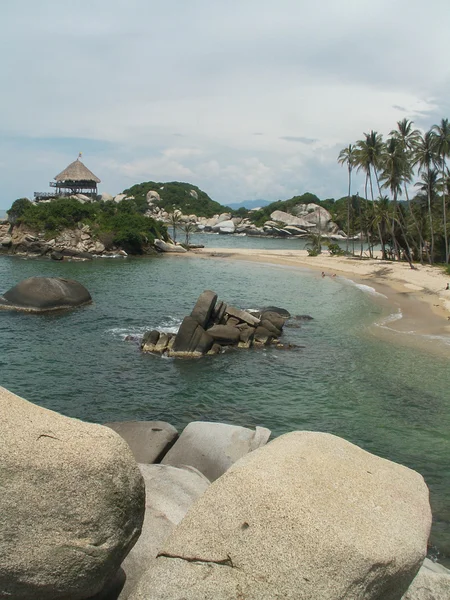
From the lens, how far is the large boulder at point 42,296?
36.5 m

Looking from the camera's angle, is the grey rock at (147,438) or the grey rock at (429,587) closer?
the grey rock at (429,587)

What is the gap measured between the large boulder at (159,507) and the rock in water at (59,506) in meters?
0.72

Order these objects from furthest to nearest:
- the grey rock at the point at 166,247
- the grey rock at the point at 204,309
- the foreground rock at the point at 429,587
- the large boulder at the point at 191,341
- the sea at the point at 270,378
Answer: the grey rock at the point at 166,247 < the grey rock at the point at 204,309 < the large boulder at the point at 191,341 < the sea at the point at 270,378 < the foreground rock at the point at 429,587

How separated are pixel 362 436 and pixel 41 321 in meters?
22.6

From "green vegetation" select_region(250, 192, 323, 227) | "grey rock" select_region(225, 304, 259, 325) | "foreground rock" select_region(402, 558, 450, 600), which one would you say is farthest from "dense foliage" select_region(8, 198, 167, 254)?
"green vegetation" select_region(250, 192, 323, 227)

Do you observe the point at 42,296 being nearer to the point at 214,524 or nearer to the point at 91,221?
the point at 214,524

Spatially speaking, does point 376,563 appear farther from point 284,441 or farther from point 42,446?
point 42,446

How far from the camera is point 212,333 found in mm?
29406

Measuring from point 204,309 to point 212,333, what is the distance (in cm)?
148

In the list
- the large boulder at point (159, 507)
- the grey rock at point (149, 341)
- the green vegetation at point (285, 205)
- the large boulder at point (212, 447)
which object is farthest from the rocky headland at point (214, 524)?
the green vegetation at point (285, 205)

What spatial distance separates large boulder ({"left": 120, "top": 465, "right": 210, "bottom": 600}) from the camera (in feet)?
22.6

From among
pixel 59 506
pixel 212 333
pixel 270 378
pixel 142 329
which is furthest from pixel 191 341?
pixel 59 506

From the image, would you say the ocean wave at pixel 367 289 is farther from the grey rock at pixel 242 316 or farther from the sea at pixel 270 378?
the grey rock at pixel 242 316

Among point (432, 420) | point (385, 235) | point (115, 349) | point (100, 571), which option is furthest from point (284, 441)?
point (385, 235)
